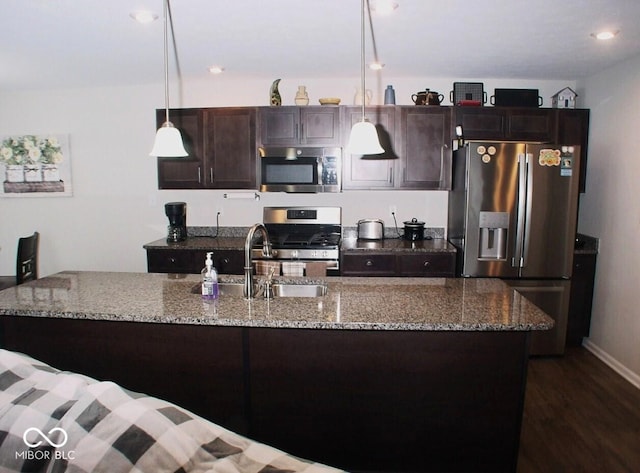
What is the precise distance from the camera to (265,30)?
9.14ft

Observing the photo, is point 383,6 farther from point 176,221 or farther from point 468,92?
point 176,221

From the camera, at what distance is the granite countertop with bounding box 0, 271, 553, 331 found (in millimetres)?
1826

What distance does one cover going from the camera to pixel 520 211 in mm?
3490

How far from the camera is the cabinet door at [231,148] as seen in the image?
13.3ft

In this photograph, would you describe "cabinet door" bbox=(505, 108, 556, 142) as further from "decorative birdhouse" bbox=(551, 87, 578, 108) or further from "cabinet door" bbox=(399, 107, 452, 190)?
"cabinet door" bbox=(399, 107, 452, 190)

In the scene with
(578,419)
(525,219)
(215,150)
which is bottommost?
(578,419)

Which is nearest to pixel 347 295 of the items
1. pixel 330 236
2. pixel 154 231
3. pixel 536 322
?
pixel 536 322

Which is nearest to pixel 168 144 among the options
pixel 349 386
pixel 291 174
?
pixel 349 386

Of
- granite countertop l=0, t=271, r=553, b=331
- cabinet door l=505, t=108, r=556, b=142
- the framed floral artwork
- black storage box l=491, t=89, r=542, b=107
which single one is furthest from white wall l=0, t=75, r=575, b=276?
granite countertop l=0, t=271, r=553, b=331

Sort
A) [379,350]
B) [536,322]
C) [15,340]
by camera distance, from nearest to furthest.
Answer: [536,322], [379,350], [15,340]

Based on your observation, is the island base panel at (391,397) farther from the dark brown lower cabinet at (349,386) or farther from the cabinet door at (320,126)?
the cabinet door at (320,126)

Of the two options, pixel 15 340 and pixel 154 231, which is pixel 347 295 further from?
pixel 154 231

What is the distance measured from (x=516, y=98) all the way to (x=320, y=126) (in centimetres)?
176

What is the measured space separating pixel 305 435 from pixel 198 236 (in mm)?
2913
